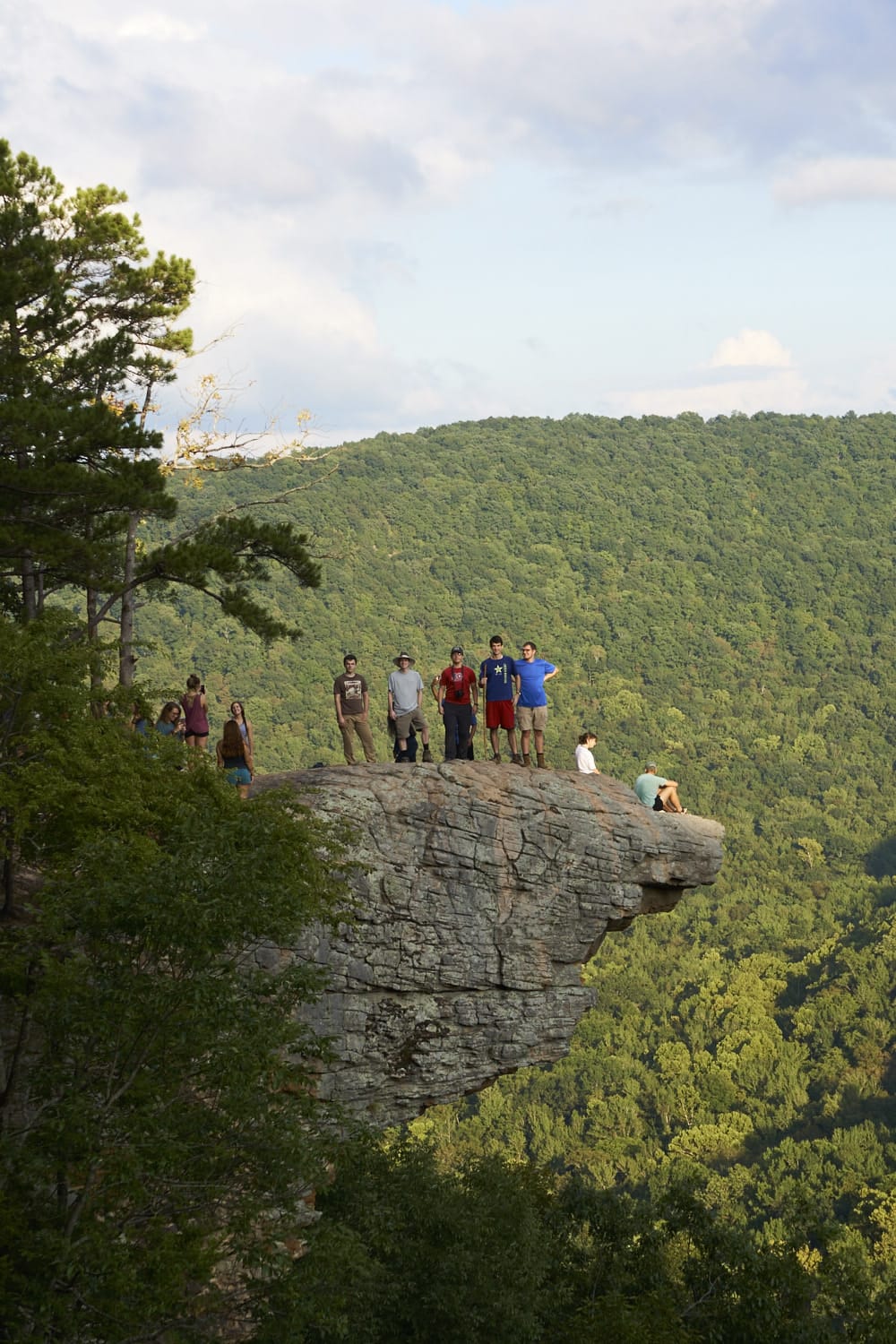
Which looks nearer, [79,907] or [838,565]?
[79,907]

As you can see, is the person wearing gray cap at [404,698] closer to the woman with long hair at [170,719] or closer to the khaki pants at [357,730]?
the khaki pants at [357,730]

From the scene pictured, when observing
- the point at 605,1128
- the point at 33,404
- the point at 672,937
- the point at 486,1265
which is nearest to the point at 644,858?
the point at 486,1265

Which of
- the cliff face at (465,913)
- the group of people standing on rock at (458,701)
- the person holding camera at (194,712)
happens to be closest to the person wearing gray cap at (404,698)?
the group of people standing on rock at (458,701)

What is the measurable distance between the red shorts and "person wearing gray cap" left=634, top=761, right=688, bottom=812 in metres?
2.68

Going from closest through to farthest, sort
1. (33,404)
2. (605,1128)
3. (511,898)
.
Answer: (33,404), (511,898), (605,1128)

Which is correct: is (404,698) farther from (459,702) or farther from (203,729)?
(203,729)

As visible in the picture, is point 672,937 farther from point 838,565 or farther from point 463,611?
point 838,565

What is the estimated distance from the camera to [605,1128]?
2562 inches

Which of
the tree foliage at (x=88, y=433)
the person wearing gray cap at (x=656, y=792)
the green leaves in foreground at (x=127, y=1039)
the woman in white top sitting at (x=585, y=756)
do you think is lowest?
the green leaves in foreground at (x=127, y=1039)

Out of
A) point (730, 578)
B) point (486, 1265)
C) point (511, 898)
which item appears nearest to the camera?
point (511, 898)

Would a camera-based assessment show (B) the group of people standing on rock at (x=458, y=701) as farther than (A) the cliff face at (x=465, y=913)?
Yes

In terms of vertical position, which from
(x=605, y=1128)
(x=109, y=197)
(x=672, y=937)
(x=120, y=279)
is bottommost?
(x=605, y=1128)

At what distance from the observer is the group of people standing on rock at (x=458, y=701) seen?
17.9 m

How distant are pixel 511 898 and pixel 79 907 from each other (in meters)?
8.22
